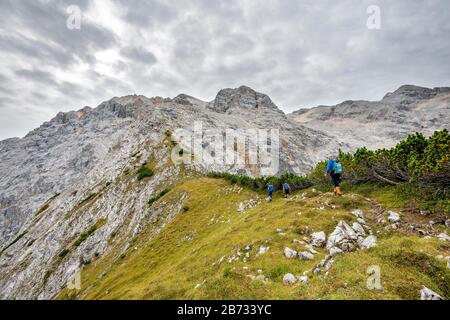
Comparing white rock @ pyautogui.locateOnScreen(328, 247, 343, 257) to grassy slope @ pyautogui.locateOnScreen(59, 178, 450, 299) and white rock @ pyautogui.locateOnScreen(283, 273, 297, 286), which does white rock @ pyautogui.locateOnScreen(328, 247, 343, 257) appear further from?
white rock @ pyautogui.locateOnScreen(283, 273, 297, 286)

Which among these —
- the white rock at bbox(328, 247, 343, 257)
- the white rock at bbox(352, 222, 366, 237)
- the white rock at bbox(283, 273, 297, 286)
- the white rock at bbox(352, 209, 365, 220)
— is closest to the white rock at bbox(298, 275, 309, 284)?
the white rock at bbox(283, 273, 297, 286)

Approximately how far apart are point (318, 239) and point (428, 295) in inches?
304

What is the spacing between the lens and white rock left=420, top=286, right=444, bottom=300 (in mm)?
9828

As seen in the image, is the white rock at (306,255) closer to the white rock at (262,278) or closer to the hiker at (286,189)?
the white rock at (262,278)

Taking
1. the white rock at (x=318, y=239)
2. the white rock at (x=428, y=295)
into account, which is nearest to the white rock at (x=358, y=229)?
the white rock at (x=318, y=239)

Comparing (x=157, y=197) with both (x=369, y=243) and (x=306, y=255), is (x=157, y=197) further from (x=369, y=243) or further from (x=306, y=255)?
(x=369, y=243)

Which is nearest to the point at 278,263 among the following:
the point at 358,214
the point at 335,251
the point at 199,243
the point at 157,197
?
the point at 335,251

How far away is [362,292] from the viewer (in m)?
10.5

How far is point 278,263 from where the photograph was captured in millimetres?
15680

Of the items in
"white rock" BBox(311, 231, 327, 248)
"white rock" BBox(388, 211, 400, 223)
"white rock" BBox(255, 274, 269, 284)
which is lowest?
"white rock" BBox(255, 274, 269, 284)

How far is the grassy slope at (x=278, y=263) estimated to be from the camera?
11.2 meters

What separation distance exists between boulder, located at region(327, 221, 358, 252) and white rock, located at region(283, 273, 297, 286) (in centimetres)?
382

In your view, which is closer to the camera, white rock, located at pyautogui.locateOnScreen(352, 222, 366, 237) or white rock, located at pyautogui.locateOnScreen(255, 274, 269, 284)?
white rock, located at pyautogui.locateOnScreen(255, 274, 269, 284)

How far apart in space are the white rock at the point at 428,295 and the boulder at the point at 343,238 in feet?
17.6
